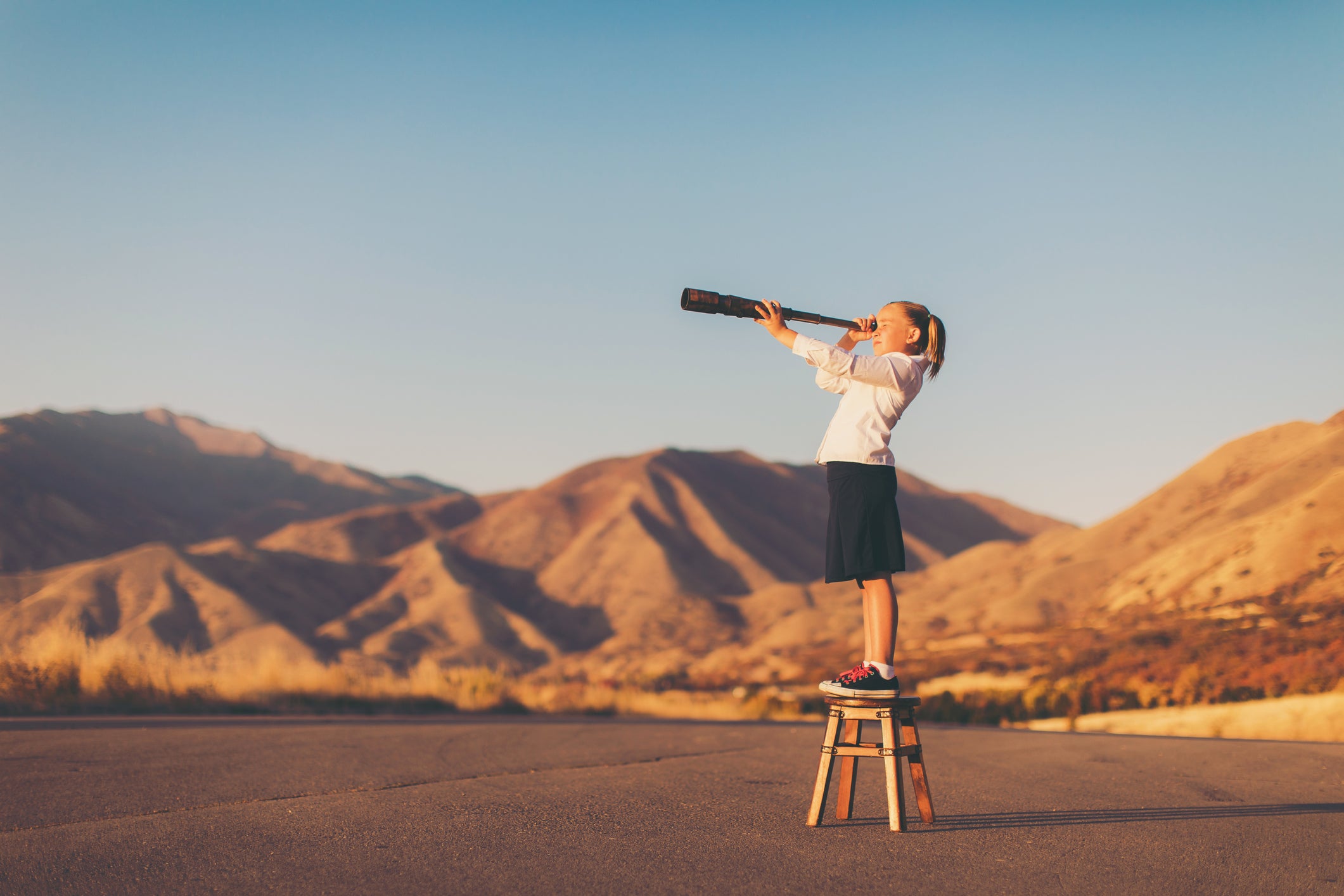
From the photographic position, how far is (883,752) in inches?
189

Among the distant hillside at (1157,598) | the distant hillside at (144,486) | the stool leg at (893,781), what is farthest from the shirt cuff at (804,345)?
the distant hillside at (144,486)

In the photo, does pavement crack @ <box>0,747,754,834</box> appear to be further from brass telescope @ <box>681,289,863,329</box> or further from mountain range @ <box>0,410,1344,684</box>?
mountain range @ <box>0,410,1344,684</box>

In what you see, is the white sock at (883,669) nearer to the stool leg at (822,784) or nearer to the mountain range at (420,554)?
the stool leg at (822,784)

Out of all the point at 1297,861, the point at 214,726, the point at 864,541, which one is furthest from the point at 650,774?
the point at 214,726

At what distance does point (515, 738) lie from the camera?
9430mm

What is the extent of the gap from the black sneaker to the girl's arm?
1396 mm

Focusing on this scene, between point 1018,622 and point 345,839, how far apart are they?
5248 cm

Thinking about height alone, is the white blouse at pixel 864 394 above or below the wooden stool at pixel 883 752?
above

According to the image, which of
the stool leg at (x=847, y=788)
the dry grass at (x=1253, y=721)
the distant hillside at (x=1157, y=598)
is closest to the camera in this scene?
the stool leg at (x=847, y=788)

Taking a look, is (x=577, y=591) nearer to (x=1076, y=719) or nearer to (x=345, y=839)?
(x=1076, y=719)

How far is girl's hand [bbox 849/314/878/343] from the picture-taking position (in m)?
5.66

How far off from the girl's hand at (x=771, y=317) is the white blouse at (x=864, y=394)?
14 centimetres

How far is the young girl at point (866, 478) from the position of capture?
197 inches

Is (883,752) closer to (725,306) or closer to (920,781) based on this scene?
(920,781)
